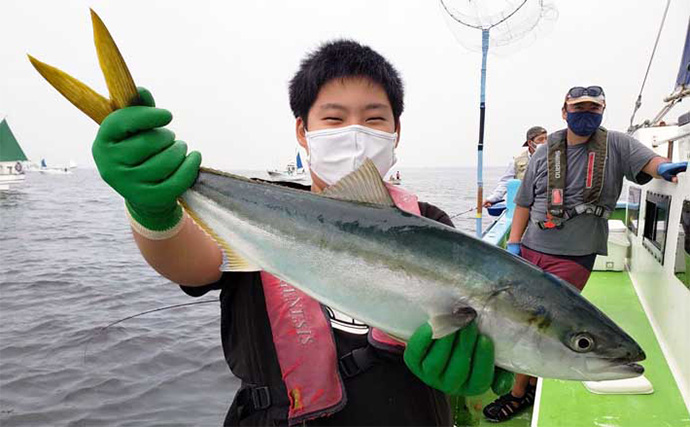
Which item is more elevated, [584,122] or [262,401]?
[584,122]

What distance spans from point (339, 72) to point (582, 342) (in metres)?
1.78

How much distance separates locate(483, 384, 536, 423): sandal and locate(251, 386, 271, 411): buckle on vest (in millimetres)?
3517

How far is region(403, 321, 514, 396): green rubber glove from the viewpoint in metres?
1.81

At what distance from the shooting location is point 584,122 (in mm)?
4879

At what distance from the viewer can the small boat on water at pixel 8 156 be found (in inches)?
1831

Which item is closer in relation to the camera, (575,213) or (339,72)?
(339,72)

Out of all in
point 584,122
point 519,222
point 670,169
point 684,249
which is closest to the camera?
point 670,169

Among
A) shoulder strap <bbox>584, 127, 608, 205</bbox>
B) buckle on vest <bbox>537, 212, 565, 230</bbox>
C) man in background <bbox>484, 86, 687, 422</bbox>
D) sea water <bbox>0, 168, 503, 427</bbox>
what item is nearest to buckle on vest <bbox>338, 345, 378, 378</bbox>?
sea water <bbox>0, 168, 503, 427</bbox>

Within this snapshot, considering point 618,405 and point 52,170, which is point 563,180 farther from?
point 52,170

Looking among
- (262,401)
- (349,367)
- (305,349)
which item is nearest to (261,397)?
(262,401)

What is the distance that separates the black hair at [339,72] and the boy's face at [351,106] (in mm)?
42

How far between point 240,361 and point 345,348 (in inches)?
20.3

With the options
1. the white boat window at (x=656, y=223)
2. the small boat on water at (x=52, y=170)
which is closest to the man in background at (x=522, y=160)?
the white boat window at (x=656, y=223)

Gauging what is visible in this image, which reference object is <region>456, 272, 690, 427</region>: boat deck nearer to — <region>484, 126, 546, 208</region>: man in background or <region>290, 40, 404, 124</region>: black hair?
<region>290, 40, 404, 124</region>: black hair
